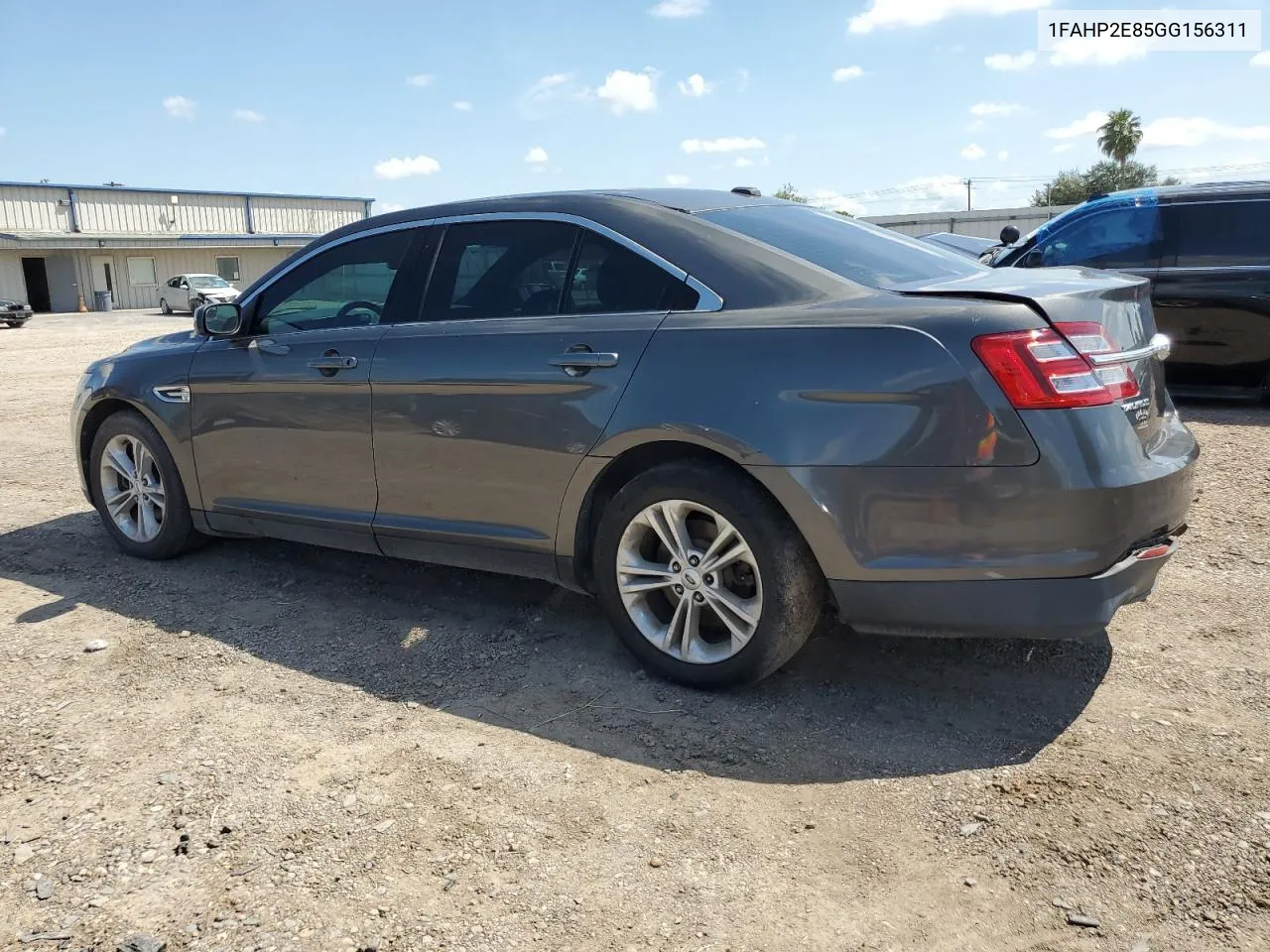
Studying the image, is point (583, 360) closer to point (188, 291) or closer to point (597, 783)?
point (597, 783)

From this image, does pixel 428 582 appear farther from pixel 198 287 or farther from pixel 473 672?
pixel 198 287

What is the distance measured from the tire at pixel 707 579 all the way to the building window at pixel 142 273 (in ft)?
161

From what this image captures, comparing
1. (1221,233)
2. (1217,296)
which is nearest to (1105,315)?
(1217,296)

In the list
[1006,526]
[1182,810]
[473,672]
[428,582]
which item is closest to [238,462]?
[428,582]

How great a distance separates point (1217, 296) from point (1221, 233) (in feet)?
1.95

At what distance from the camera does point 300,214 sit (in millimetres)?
55688

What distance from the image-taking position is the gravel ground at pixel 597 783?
2.38 meters

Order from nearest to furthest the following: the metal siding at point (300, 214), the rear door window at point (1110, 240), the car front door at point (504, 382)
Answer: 1. the car front door at point (504, 382)
2. the rear door window at point (1110, 240)
3. the metal siding at point (300, 214)

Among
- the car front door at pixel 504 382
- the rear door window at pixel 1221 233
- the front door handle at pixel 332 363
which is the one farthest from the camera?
the rear door window at pixel 1221 233

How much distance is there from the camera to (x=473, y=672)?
378 centimetres

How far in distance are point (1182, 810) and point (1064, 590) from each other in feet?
2.09

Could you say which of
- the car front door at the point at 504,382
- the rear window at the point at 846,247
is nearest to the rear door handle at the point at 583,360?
the car front door at the point at 504,382

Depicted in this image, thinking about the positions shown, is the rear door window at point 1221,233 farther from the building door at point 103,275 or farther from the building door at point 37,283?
the building door at point 37,283

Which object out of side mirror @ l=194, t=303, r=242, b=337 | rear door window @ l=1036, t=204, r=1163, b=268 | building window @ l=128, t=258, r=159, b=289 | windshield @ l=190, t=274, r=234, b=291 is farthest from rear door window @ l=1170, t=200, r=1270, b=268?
building window @ l=128, t=258, r=159, b=289
